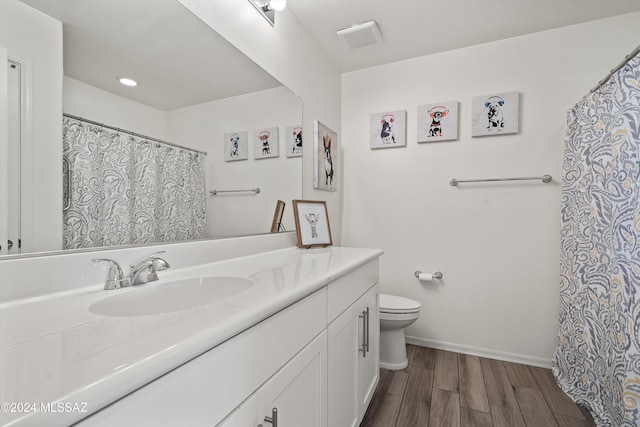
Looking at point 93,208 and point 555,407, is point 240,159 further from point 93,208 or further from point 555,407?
point 555,407

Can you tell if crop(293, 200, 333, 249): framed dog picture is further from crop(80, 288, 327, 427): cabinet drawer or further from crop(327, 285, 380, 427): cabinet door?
crop(80, 288, 327, 427): cabinet drawer

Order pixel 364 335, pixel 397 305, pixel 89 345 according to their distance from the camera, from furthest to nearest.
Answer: pixel 397 305, pixel 364 335, pixel 89 345

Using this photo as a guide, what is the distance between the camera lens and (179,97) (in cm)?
115

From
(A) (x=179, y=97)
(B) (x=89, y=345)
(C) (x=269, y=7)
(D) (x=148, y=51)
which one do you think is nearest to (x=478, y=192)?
(C) (x=269, y=7)

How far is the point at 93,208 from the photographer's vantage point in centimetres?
89

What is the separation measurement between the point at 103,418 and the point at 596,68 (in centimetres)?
286

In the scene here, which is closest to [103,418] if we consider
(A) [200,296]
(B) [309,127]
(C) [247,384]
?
(C) [247,384]

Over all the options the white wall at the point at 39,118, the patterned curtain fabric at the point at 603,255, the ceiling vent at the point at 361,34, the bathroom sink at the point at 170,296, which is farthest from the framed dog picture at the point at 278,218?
the patterned curtain fabric at the point at 603,255

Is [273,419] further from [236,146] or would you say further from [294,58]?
[294,58]

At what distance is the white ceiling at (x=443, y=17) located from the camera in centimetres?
184

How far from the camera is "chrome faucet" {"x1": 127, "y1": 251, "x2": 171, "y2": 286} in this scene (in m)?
0.87

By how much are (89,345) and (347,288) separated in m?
0.91

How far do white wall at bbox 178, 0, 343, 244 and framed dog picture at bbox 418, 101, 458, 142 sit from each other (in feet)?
2.29

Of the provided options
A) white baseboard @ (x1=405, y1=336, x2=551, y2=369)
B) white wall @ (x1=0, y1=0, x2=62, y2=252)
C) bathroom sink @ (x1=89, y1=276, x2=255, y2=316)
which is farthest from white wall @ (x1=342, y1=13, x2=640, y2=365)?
white wall @ (x1=0, y1=0, x2=62, y2=252)
